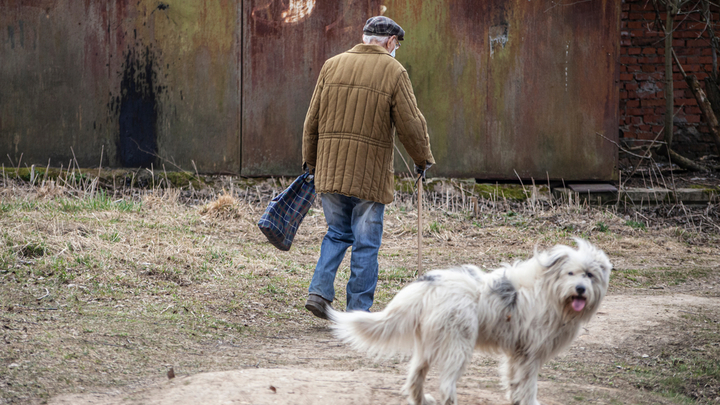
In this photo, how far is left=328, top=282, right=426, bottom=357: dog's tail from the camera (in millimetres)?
2910

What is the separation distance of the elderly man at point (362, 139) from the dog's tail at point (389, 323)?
49.3 inches

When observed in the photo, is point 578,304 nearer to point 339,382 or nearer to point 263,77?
point 339,382

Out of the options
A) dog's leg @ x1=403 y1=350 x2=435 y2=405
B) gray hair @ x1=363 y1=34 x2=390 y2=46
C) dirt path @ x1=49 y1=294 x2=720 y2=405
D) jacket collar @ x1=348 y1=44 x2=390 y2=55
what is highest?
gray hair @ x1=363 y1=34 x2=390 y2=46

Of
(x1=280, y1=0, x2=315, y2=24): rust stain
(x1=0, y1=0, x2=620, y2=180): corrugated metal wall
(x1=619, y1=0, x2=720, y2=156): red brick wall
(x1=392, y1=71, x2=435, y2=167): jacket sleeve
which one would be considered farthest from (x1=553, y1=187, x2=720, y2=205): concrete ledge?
(x1=392, y1=71, x2=435, y2=167): jacket sleeve

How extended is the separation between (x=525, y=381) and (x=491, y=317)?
35cm

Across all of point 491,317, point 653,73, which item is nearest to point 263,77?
point 491,317

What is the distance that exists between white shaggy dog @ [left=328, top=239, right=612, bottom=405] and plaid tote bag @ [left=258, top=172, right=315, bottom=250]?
5.50 feet

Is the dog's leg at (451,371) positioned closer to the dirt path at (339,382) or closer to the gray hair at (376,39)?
the dirt path at (339,382)

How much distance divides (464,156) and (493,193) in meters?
0.59

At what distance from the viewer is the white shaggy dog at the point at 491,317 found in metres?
2.81

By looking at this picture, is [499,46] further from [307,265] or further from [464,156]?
[307,265]

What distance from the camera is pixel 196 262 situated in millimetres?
5512

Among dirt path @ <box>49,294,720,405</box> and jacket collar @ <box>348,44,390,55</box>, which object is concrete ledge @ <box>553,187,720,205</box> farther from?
jacket collar @ <box>348,44,390,55</box>

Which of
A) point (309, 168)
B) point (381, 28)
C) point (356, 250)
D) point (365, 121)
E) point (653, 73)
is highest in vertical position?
point (653, 73)
